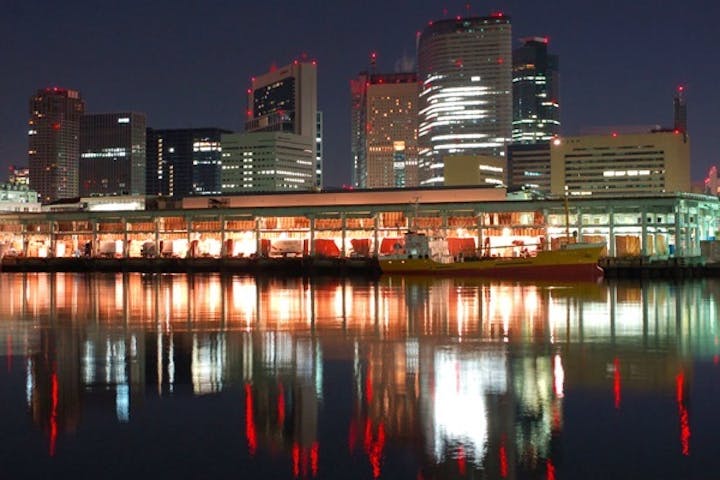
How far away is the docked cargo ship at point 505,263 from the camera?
74250mm

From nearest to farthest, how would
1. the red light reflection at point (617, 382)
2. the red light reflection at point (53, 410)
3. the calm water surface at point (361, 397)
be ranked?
the calm water surface at point (361, 397), the red light reflection at point (53, 410), the red light reflection at point (617, 382)

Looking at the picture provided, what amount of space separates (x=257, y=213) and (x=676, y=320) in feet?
286

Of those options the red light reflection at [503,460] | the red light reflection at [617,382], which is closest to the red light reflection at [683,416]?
the red light reflection at [617,382]

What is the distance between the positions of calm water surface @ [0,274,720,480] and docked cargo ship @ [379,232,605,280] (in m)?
39.3

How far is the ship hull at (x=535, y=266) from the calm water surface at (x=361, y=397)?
3923 cm

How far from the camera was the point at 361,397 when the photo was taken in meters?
18.5

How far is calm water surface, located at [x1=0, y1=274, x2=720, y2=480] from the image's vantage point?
1391cm

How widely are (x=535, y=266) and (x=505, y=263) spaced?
121 inches

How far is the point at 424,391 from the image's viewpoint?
18938 millimetres

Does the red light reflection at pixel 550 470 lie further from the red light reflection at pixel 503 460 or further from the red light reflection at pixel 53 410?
the red light reflection at pixel 53 410

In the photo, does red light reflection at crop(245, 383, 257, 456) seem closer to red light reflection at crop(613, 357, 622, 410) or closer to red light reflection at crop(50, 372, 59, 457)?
red light reflection at crop(50, 372, 59, 457)

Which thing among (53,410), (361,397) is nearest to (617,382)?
(361,397)

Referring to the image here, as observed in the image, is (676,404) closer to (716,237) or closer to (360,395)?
(360,395)

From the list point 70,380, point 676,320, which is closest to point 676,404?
point 70,380
